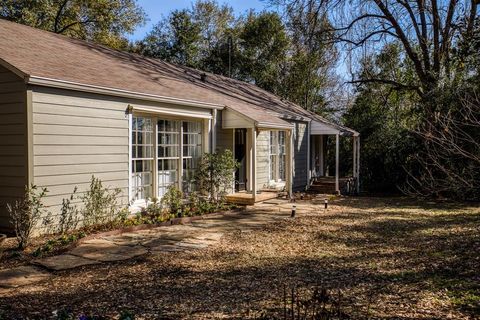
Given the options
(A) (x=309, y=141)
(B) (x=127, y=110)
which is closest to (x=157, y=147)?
(B) (x=127, y=110)

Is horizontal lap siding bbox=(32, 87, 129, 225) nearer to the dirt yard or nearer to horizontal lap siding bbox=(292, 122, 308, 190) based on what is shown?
the dirt yard

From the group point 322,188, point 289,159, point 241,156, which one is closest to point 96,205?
point 241,156

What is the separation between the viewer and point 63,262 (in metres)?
5.99

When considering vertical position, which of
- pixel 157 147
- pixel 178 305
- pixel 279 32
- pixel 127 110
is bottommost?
pixel 178 305

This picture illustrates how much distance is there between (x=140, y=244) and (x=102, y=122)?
2917 mm

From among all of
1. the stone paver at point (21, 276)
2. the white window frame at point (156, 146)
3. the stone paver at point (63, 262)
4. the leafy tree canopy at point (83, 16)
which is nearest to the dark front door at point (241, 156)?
the white window frame at point (156, 146)

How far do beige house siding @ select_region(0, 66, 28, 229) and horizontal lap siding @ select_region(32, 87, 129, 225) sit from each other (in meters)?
0.25

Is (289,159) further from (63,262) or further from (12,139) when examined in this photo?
(63,262)

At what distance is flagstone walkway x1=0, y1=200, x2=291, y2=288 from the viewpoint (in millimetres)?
5570

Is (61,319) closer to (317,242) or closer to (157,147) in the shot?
(317,242)

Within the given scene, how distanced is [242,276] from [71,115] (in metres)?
4.84

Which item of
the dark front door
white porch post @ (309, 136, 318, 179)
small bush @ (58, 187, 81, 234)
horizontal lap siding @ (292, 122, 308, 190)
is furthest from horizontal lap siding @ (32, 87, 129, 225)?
white porch post @ (309, 136, 318, 179)

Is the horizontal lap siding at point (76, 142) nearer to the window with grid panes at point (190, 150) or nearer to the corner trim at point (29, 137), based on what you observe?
the corner trim at point (29, 137)

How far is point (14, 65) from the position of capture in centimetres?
740
